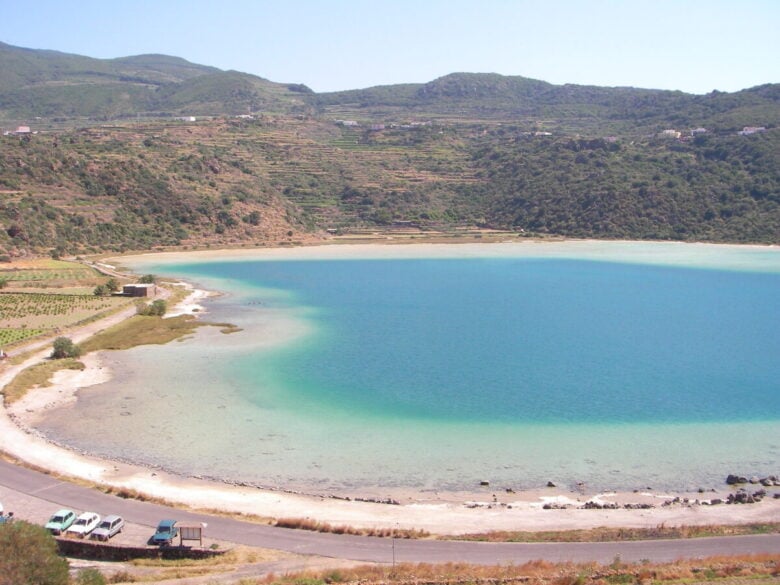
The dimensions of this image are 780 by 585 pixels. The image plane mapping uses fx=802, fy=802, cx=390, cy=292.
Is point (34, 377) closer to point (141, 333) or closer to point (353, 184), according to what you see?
point (141, 333)

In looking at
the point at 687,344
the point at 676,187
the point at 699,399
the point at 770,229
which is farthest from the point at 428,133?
the point at 699,399

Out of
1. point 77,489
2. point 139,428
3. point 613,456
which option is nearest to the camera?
point 77,489

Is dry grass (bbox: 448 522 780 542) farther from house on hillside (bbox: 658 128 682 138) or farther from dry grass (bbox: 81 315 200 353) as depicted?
house on hillside (bbox: 658 128 682 138)

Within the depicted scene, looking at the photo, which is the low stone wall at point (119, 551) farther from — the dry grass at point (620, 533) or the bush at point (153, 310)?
the bush at point (153, 310)

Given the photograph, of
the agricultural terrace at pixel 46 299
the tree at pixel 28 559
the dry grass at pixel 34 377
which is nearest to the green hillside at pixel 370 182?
the agricultural terrace at pixel 46 299

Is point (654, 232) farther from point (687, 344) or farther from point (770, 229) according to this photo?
point (687, 344)

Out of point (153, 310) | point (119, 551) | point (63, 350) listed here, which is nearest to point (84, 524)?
point (119, 551)

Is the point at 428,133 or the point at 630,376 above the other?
the point at 428,133
